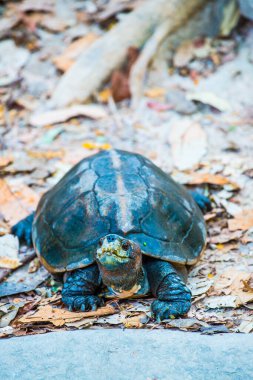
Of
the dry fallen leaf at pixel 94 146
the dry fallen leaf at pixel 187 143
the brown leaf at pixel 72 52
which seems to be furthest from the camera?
the brown leaf at pixel 72 52

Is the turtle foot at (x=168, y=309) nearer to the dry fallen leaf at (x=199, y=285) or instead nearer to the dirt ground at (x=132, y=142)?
the dirt ground at (x=132, y=142)

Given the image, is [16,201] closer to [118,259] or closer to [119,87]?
[118,259]

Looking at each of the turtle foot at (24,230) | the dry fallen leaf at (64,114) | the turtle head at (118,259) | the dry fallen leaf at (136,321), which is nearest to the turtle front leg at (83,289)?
the turtle head at (118,259)

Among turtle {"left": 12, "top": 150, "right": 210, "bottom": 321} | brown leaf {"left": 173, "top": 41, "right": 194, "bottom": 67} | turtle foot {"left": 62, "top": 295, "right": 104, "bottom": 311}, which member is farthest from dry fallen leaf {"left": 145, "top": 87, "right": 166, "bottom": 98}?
turtle foot {"left": 62, "top": 295, "right": 104, "bottom": 311}

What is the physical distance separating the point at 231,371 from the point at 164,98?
5302 millimetres

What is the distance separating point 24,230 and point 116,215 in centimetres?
142

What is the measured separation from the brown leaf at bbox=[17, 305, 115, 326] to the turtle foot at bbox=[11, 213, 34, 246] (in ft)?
4.11

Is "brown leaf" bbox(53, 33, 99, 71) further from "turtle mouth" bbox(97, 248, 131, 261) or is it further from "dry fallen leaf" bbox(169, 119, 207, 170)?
"turtle mouth" bbox(97, 248, 131, 261)

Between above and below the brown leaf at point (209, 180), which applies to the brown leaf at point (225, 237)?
above

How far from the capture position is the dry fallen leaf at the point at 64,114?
7.54m

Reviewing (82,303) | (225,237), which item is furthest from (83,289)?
(225,237)

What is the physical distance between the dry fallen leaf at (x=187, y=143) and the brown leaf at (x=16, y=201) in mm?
1728

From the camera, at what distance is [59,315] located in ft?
13.5

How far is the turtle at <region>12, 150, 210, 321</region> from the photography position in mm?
4086
